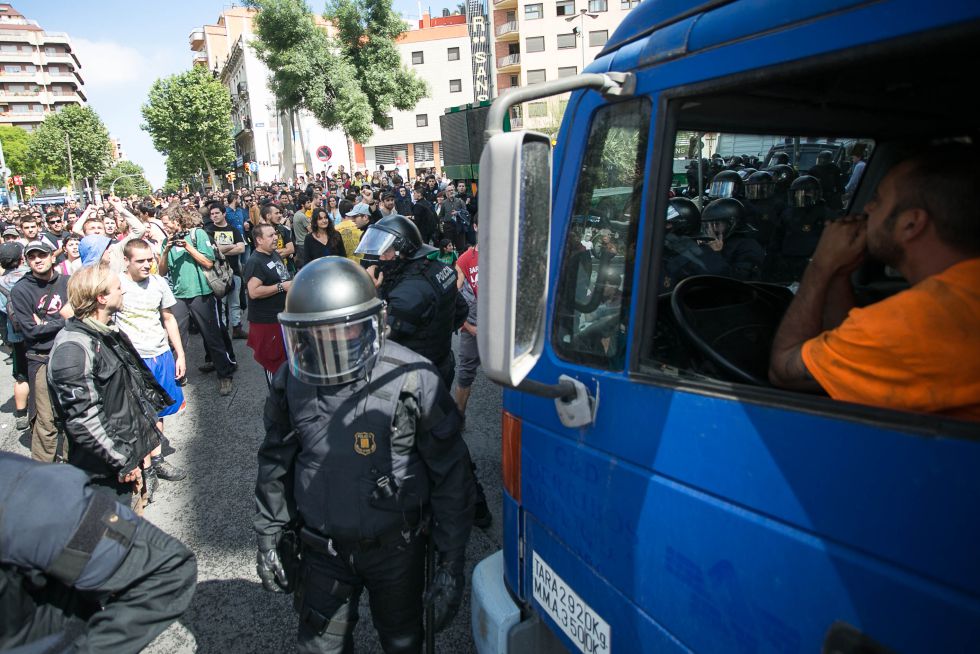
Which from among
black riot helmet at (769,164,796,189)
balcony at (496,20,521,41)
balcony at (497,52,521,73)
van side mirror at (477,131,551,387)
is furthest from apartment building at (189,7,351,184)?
van side mirror at (477,131,551,387)

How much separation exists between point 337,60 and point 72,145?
55.2 m

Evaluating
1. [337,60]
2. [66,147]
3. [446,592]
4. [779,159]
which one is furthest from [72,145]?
[446,592]

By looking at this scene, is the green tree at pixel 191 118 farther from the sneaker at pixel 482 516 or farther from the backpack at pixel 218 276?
the sneaker at pixel 482 516

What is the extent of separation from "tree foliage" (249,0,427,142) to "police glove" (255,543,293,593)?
30.2m

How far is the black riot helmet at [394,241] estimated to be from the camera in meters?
3.72

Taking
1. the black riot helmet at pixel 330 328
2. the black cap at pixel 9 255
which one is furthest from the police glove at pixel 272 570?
the black cap at pixel 9 255

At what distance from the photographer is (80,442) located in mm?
3131

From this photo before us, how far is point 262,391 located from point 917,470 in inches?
254

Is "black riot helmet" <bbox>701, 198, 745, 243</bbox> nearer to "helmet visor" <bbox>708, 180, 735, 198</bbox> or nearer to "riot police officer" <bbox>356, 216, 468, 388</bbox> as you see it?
"helmet visor" <bbox>708, 180, 735, 198</bbox>

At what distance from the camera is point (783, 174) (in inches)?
127

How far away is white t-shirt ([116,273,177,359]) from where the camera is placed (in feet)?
15.3

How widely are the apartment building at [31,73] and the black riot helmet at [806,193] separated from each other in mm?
111580

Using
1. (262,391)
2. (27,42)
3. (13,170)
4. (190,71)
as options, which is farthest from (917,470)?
(27,42)

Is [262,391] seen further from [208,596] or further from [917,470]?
[917,470]
